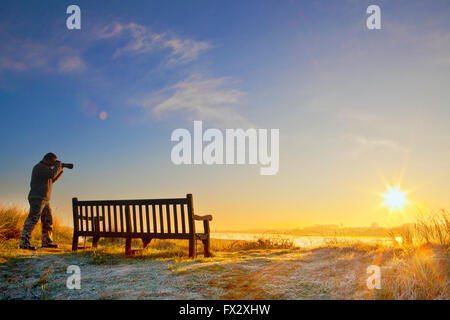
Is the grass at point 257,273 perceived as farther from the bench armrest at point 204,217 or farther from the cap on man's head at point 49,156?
the cap on man's head at point 49,156

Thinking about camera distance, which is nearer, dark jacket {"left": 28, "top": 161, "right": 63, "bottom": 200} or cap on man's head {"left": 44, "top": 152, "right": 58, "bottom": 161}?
dark jacket {"left": 28, "top": 161, "right": 63, "bottom": 200}

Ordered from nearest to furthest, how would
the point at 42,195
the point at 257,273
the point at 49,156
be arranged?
the point at 257,273 < the point at 42,195 < the point at 49,156

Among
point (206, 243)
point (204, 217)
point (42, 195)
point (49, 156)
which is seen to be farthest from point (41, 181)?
point (206, 243)

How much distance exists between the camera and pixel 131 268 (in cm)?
736

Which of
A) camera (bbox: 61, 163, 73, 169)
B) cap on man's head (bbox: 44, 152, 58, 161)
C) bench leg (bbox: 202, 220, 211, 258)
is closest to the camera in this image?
bench leg (bbox: 202, 220, 211, 258)

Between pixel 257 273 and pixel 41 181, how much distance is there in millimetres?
6908

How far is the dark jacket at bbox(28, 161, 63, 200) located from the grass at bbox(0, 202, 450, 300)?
1540 millimetres

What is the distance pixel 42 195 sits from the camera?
9.64 metres

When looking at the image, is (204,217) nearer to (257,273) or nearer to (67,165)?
(257,273)

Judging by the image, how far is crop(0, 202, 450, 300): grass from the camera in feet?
16.6

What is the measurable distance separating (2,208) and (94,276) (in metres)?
7.64

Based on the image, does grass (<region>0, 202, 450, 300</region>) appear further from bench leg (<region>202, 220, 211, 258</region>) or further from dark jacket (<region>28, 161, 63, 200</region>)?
dark jacket (<region>28, 161, 63, 200</region>)

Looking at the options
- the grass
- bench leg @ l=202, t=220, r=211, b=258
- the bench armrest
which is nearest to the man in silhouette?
the grass

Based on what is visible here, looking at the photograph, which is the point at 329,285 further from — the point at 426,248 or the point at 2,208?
the point at 2,208
